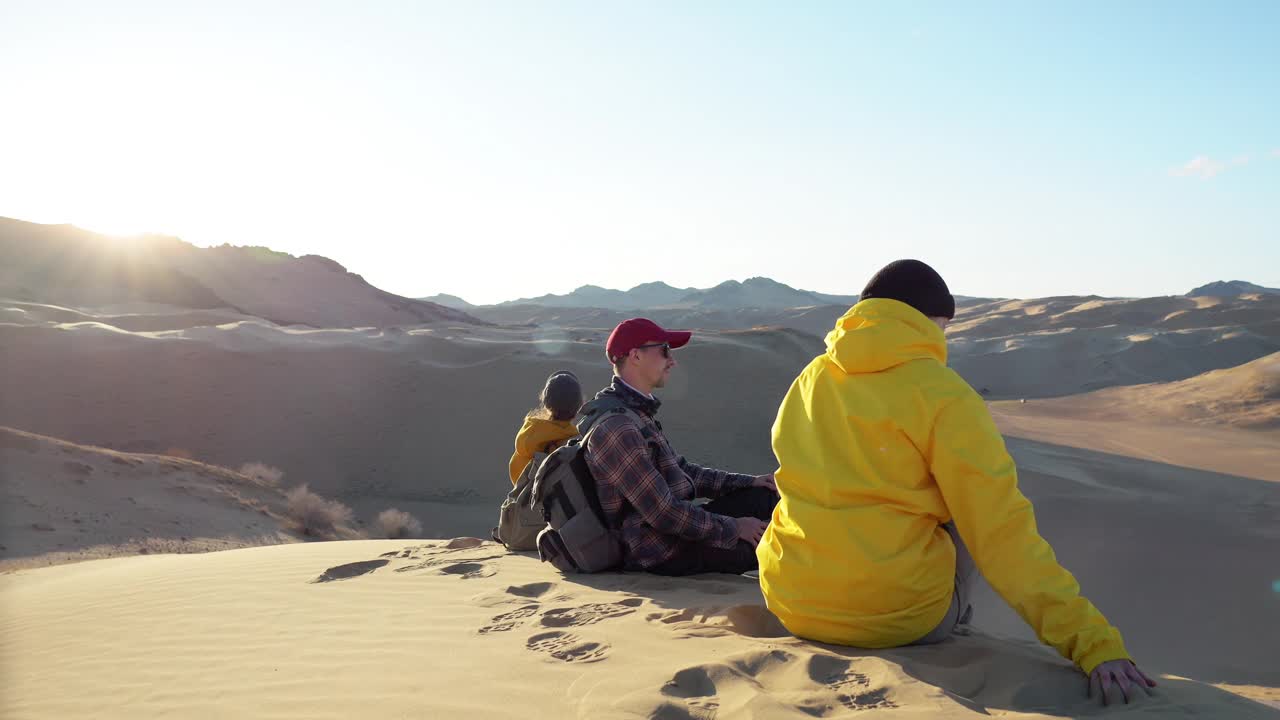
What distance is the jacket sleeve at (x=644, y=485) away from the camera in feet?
13.4

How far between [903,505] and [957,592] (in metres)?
0.50

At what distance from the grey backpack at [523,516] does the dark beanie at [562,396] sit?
9.6 inches

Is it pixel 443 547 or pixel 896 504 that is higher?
pixel 896 504

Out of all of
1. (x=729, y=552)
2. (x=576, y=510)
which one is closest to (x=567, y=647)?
(x=576, y=510)

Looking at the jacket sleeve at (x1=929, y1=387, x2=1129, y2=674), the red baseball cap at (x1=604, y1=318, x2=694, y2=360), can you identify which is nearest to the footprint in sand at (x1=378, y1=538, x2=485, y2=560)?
the red baseball cap at (x1=604, y1=318, x2=694, y2=360)

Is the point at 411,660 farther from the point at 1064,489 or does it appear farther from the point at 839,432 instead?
the point at 1064,489

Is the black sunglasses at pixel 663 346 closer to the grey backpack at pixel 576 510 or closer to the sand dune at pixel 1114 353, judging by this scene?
the grey backpack at pixel 576 510

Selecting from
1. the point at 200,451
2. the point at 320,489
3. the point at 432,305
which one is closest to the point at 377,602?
the point at 320,489

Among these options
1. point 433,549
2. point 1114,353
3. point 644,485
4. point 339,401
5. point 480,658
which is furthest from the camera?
point 1114,353

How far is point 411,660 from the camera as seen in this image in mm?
3203

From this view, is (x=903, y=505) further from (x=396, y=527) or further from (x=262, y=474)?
(x=262, y=474)

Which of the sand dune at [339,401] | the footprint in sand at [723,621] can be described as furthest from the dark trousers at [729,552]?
the sand dune at [339,401]

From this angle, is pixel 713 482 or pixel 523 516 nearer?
pixel 713 482

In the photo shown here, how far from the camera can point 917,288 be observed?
2625 millimetres
